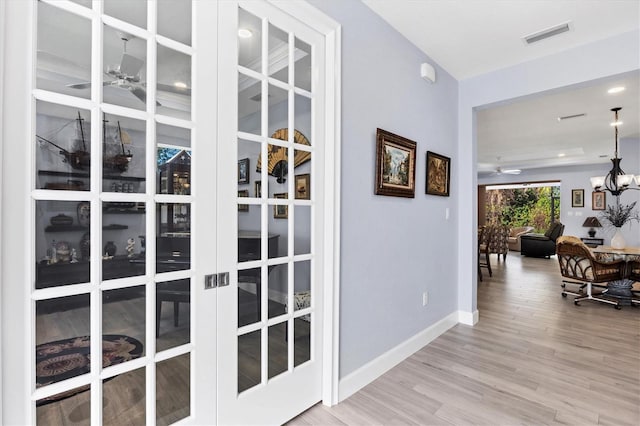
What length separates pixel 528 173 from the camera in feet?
34.7

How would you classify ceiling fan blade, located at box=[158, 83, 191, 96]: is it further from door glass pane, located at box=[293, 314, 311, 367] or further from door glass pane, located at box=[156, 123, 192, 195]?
door glass pane, located at box=[293, 314, 311, 367]

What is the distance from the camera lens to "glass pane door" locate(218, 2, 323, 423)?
1612 mm

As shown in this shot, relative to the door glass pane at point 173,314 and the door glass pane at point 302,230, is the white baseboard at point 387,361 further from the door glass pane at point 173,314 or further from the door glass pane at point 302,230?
the door glass pane at point 173,314

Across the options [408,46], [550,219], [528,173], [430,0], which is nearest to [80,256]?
[430,0]

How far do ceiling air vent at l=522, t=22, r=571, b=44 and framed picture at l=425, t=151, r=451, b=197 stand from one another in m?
1.17

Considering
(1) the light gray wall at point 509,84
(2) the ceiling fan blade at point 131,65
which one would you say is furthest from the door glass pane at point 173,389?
(1) the light gray wall at point 509,84

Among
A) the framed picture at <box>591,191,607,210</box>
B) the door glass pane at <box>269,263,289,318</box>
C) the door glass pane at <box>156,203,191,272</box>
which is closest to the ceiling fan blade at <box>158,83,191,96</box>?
the door glass pane at <box>156,203,191,272</box>

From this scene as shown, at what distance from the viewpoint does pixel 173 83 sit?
141cm

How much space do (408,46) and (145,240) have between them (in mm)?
2563

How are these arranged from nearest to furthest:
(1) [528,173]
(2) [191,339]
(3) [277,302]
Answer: (2) [191,339], (3) [277,302], (1) [528,173]

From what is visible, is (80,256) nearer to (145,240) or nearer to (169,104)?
(145,240)

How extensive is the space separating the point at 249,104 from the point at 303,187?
22.1 inches

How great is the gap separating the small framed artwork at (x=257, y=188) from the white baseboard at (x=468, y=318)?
2928 mm

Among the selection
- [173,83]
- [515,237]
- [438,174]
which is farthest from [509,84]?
[515,237]
